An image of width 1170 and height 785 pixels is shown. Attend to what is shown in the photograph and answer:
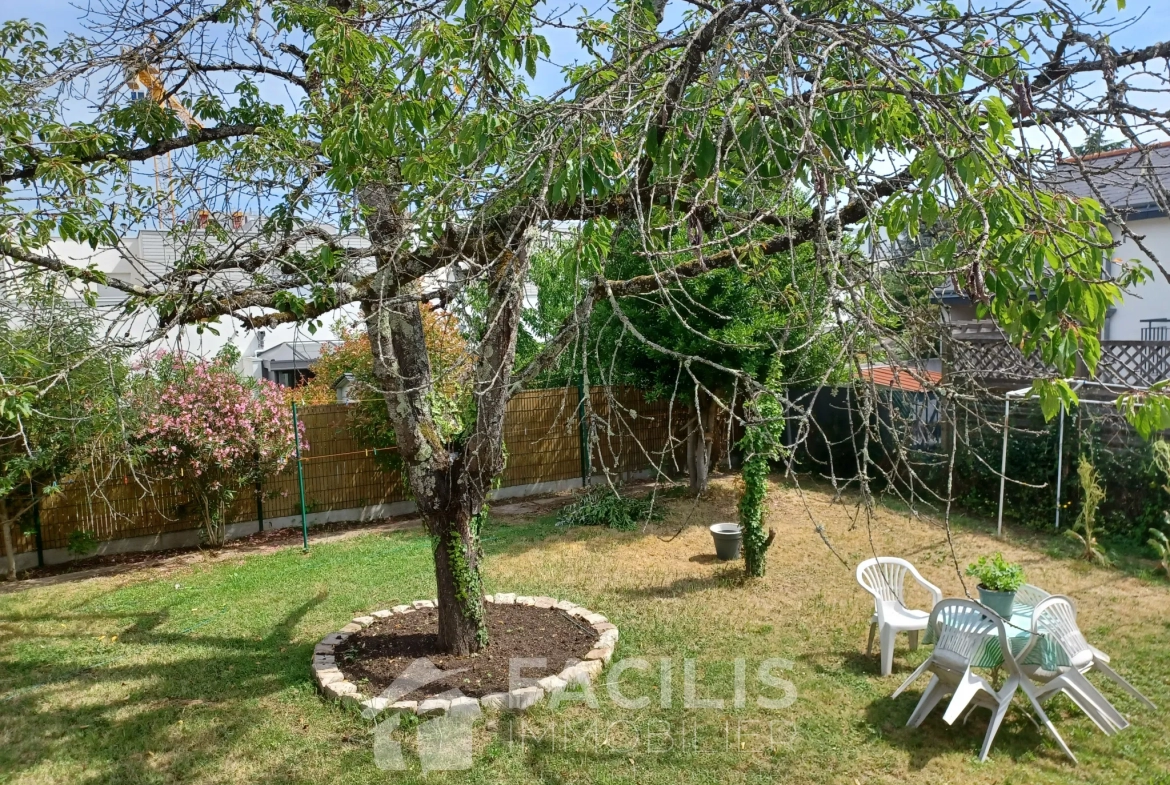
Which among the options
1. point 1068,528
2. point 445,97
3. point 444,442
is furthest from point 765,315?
point 445,97

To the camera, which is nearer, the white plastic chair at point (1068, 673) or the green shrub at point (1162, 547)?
the white plastic chair at point (1068, 673)

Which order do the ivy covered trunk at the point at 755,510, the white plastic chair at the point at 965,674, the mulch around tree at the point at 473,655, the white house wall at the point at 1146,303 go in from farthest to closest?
the white house wall at the point at 1146,303 → the ivy covered trunk at the point at 755,510 → the mulch around tree at the point at 473,655 → the white plastic chair at the point at 965,674

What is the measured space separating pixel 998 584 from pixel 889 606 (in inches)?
34.0

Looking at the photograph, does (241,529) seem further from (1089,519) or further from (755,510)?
(1089,519)

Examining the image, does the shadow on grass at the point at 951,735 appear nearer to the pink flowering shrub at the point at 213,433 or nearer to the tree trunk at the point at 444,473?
the tree trunk at the point at 444,473

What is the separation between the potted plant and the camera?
4.34 meters

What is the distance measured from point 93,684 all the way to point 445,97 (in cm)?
427

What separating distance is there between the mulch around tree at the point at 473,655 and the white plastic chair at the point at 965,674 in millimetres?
2054

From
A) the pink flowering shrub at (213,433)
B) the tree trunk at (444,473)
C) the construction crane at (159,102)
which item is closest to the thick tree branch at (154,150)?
the construction crane at (159,102)

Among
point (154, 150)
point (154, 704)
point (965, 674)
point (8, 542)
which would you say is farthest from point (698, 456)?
point (8, 542)

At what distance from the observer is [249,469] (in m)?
8.38

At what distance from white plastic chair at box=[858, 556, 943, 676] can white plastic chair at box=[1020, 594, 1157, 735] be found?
1.90ft

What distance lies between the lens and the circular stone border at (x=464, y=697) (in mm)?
4160

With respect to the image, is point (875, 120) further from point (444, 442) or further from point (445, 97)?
point (444, 442)
